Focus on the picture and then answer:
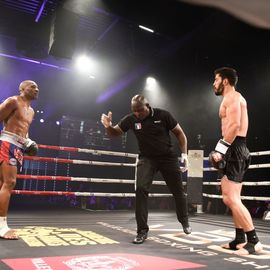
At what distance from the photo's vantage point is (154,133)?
3035 millimetres

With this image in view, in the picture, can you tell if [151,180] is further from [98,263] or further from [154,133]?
[98,263]

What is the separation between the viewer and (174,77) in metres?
9.63

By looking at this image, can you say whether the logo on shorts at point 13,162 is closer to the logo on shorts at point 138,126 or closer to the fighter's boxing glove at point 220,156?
the logo on shorts at point 138,126

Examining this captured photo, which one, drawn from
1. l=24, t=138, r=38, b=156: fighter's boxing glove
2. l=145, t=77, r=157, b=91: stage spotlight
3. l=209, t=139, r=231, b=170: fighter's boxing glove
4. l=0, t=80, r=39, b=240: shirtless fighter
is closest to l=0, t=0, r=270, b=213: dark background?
l=145, t=77, r=157, b=91: stage spotlight

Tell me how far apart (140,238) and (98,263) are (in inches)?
34.5

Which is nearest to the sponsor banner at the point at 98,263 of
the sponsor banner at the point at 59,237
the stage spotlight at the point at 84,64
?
the sponsor banner at the point at 59,237

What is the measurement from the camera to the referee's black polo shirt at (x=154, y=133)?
302cm

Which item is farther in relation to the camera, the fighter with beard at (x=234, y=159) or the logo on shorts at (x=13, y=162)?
the logo on shorts at (x=13, y=162)

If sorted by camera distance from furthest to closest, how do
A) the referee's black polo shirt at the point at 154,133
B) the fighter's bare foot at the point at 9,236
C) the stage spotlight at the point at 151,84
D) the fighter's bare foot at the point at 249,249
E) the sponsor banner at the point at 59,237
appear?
the stage spotlight at the point at 151,84, the referee's black polo shirt at the point at 154,133, the fighter's bare foot at the point at 9,236, the sponsor banner at the point at 59,237, the fighter's bare foot at the point at 249,249

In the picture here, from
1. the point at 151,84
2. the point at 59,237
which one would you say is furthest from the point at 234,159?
the point at 151,84

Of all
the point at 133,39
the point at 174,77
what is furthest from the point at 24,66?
the point at 174,77

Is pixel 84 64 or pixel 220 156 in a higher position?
pixel 84 64

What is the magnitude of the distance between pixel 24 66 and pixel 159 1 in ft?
15.0

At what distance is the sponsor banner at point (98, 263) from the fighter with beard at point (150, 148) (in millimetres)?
932
